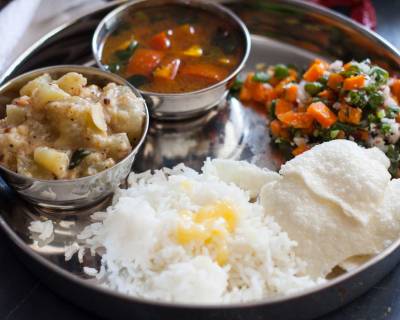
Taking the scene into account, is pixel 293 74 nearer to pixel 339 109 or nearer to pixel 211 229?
pixel 339 109

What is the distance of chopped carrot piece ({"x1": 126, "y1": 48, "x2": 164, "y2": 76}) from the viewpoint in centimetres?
371

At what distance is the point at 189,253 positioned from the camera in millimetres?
2748

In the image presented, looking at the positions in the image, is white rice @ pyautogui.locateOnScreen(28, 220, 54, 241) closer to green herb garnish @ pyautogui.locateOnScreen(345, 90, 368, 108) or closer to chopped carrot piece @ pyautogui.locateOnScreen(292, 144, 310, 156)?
chopped carrot piece @ pyautogui.locateOnScreen(292, 144, 310, 156)

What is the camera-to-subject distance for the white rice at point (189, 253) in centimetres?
265

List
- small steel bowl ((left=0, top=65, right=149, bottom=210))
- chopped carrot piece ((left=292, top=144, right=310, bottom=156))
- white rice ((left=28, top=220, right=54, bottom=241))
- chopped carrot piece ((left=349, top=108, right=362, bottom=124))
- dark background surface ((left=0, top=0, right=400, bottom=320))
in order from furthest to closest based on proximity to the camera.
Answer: chopped carrot piece ((left=292, top=144, right=310, bottom=156))
chopped carrot piece ((left=349, top=108, right=362, bottom=124))
white rice ((left=28, top=220, right=54, bottom=241))
small steel bowl ((left=0, top=65, right=149, bottom=210))
dark background surface ((left=0, top=0, right=400, bottom=320))

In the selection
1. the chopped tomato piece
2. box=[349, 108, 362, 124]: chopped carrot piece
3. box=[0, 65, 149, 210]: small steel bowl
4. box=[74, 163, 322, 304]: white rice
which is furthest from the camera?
the chopped tomato piece

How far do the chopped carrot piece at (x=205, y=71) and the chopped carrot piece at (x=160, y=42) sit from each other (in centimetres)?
25

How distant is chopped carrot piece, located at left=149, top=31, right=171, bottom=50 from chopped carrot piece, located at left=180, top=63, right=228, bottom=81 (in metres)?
0.25

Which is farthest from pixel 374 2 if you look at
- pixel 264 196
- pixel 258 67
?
pixel 264 196

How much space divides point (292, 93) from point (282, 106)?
103 mm

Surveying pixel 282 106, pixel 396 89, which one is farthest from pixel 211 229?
pixel 396 89

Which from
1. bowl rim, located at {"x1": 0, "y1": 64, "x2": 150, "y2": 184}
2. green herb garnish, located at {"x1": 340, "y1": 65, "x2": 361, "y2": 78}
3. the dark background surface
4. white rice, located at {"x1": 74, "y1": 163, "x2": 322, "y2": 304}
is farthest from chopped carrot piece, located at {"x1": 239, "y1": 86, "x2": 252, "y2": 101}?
the dark background surface

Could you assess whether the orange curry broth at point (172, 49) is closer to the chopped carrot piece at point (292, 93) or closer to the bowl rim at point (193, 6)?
the bowl rim at point (193, 6)

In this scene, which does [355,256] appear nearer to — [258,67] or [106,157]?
[106,157]
